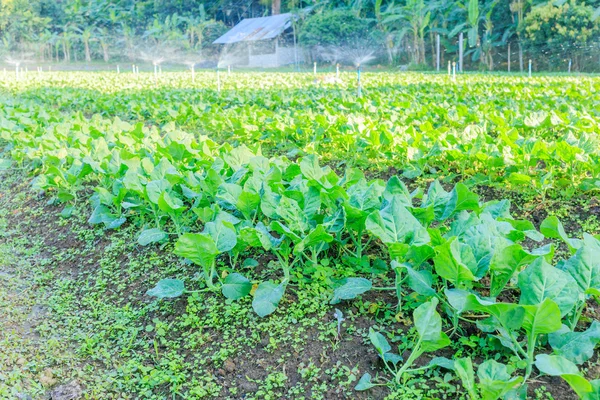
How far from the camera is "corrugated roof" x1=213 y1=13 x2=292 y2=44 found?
41.1m

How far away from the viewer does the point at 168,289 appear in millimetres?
3434

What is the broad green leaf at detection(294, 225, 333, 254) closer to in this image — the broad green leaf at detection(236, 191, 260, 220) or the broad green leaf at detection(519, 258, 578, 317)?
the broad green leaf at detection(236, 191, 260, 220)

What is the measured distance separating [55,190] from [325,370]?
422 cm

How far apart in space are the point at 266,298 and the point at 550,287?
142cm

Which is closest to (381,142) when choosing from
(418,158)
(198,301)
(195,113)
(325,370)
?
(418,158)

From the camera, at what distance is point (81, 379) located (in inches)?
121

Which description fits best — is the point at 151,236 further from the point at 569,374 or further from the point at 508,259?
the point at 569,374

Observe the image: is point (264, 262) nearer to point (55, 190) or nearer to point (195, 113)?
point (55, 190)

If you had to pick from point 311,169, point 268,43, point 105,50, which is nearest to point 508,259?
point 311,169

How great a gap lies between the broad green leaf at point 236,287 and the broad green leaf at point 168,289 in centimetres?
26

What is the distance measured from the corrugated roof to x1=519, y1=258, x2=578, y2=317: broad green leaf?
39.5m

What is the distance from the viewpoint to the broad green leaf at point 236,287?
337 cm

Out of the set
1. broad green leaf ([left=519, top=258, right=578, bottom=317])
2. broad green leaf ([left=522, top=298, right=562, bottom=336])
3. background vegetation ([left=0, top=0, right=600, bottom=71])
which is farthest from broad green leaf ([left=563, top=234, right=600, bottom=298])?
background vegetation ([left=0, top=0, right=600, bottom=71])

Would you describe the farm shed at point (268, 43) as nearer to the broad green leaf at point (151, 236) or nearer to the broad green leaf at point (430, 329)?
the broad green leaf at point (151, 236)
